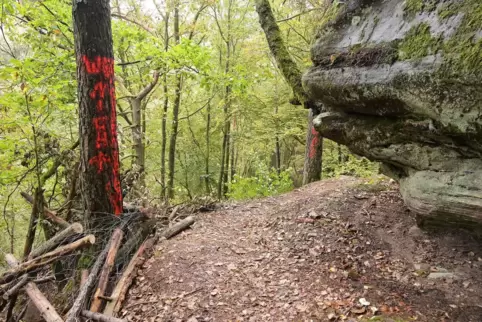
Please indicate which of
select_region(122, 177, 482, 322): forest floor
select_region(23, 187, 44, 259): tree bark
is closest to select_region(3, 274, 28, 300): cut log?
select_region(122, 177, 482, 322): forest floor

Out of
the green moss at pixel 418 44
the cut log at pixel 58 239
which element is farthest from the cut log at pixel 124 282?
the green moss at pixel 418 44

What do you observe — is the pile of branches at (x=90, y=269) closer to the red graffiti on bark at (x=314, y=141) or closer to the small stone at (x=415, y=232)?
the small stone at (x=415, y=232)

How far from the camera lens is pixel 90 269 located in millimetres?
4508

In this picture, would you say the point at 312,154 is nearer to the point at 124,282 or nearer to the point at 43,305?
the point at 124,282

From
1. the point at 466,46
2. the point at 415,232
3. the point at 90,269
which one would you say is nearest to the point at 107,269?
the point at 90,269

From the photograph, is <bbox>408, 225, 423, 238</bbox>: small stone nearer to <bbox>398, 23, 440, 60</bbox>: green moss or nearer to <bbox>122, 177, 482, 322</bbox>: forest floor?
<bbox>122, 177, 482, 322</bbox>: forest floor

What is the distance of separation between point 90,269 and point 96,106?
2433 mm

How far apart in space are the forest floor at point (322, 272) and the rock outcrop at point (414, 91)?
814mm

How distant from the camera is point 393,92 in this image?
3139mm

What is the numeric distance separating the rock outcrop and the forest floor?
814mm

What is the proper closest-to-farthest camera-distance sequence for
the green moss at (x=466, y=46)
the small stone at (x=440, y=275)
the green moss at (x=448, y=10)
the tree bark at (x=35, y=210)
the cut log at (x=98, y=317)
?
the green moss at (x=466, y=46) < the green moss at (x=448, y=10) < the cut log at (x=98, y=317) < the small stone at (x=440, y=275) < the tree bark at (x=35, y=210)

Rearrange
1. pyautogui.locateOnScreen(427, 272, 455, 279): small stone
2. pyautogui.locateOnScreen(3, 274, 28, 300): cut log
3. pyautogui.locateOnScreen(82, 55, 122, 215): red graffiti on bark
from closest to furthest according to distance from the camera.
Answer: pyautogui.locateOnScreen(427, 272, 455, 279): small stone < pyautogui.locateOnScreen(3, 274, 28, 300): cut log < pyautogui.locateOnScreen(82, 55, 122, 215): red graffiti on bark

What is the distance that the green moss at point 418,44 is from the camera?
2840 millimetres

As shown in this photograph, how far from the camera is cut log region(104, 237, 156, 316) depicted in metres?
3.83
